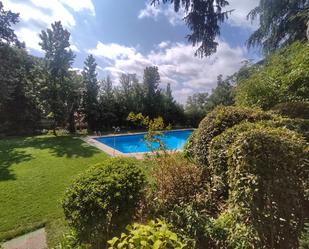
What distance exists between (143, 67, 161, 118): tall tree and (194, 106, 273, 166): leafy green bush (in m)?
18.6

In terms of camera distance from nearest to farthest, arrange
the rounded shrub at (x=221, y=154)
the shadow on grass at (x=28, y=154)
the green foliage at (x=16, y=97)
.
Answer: the rounded shrub at (x=221, y=154) → the shadow on grass at (x=28, y=154) → the green foliage at (x=16, y=97)

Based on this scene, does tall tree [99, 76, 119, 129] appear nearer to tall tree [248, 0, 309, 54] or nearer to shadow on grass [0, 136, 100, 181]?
shadow on grass [0, 136, 100, 181]

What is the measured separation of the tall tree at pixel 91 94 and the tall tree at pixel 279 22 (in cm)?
1358

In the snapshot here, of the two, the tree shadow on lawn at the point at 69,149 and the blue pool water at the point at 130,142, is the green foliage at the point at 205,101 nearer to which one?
the blue pool water at the point at 130,142

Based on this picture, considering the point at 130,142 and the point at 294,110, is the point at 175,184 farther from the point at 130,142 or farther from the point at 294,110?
the point at 130,142

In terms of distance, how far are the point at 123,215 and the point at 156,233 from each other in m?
2.01

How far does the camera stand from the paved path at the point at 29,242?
453cm

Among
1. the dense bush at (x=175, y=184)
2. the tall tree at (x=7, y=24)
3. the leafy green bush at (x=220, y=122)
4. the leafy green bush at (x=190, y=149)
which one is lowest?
the dense bush at (x=175, y=184)

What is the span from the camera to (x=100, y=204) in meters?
3.37

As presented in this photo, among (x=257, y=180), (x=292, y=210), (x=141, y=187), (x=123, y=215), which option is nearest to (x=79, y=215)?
(x=123, y=215)

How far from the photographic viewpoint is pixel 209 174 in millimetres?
5020

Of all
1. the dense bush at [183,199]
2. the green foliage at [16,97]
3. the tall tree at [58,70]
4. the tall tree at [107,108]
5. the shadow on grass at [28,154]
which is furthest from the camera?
the tall tree at [107,108]

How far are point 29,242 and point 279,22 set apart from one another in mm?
13940

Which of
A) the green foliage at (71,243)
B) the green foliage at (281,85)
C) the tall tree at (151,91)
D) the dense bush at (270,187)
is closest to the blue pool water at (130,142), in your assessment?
the tall tree at (151,91)
